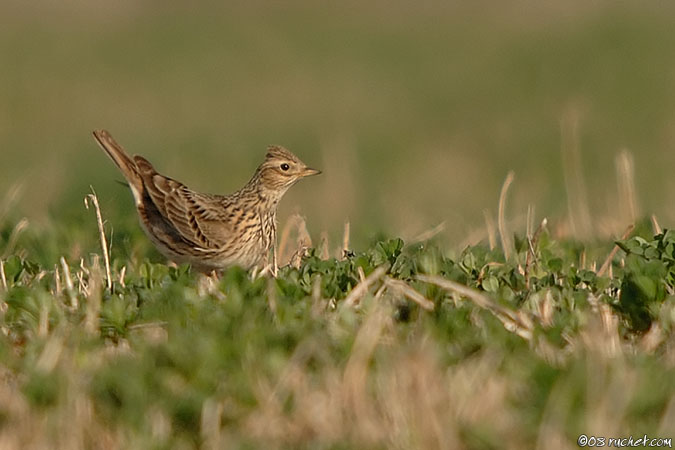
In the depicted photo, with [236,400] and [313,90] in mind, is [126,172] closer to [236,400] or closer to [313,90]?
[236,400]

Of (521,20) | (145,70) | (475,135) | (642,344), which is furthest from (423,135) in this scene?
(642,344)

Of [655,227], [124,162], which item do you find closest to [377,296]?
[655,227]

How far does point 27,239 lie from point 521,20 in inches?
813

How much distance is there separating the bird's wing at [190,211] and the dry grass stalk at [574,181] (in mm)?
2279

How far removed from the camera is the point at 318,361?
170 inches

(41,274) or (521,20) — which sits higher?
(521,20)

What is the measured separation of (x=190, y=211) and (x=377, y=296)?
2798mm

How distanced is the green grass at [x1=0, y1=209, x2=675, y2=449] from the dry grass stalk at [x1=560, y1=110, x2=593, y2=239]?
2.89 metres

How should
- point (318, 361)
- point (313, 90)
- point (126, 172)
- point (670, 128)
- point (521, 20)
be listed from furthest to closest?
point (521, 20), point (313, 90), point (670, 128), point (126, 172), point (318, 361)

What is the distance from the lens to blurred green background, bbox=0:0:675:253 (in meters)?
15.2

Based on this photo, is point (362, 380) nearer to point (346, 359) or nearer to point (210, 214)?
point (346, 359)

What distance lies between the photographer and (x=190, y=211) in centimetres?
772

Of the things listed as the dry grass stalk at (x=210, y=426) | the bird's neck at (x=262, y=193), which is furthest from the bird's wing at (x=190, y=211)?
the dry grass stalk at (x=210, y=426)

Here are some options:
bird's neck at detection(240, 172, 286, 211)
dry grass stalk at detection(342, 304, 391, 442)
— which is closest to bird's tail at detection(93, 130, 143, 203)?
bird's neck at detection(240, 172, 286, 211)
